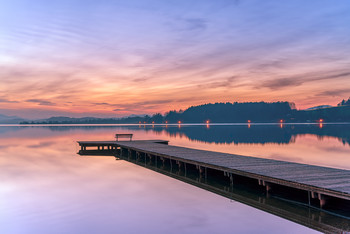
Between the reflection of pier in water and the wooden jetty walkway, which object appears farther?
the wooden jetty walkway

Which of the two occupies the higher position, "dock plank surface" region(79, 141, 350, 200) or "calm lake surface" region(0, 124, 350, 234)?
"dock plank surface" region(79, 141, 350, 200)

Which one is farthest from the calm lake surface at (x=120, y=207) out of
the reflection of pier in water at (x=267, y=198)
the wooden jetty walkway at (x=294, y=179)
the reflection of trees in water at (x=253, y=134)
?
the reflection of trees in water at (x=253, y=134)

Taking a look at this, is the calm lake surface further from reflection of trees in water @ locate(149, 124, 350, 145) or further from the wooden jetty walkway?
reflection of trees in water @ locate(149, 124, 350, 145)

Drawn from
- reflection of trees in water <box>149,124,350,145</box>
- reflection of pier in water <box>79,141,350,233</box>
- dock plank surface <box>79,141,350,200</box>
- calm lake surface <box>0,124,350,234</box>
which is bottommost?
calm lake surface <box>0,124,350,234</box>

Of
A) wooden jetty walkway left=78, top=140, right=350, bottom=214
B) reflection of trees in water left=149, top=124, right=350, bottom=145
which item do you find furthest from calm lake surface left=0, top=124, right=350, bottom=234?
reflection of trees in water left=149, top=124, right=350, bottom=145

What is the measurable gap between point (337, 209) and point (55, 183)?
14.2m

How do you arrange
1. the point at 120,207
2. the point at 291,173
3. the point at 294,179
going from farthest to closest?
the point at 291,173 → the point at 120,207 → the point at 294,179

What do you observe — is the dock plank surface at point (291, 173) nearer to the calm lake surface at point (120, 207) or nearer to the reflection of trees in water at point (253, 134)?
the calm lake surface at point (120, 207)

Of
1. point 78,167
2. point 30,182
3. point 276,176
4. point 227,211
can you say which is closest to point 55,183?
point 30,182

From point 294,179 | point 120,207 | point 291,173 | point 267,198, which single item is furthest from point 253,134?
point 120,207

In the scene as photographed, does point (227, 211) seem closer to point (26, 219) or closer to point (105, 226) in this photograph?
point (105, 226)

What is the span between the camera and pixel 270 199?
13266 mm

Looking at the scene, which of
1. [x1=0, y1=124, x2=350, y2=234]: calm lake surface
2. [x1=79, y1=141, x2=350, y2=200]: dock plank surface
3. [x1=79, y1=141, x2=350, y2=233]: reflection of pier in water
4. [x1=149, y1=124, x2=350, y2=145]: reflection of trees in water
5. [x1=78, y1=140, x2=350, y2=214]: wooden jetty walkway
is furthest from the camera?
[x1=149, y1=124, x2=350, y2=145]: reflection of trees in water

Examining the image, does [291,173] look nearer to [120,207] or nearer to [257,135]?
[120,207]
